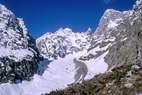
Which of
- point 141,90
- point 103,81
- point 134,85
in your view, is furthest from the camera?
point 103,81

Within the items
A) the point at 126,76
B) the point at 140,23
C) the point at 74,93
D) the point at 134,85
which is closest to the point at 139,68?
the point at 126,76

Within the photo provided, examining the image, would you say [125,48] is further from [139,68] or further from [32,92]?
[139,68]

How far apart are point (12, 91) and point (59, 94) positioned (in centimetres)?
17594

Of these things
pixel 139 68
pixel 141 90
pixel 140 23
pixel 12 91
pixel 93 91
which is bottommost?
pixel 141 90

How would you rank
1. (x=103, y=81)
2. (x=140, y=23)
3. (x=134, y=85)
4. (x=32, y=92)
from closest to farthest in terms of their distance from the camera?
(x=134, y=85) → (x=103, y=81) → (x=140, y=23) → (x=32, y=92)

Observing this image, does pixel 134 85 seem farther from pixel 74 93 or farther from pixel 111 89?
pixel 74 93

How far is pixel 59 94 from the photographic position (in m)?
15.5

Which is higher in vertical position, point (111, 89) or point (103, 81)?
point (103, 81)

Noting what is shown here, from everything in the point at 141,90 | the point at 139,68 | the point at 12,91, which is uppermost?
the point at 12,91

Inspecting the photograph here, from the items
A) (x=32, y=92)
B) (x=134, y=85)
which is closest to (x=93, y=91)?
(x=134, y=85)

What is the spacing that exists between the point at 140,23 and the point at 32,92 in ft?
265

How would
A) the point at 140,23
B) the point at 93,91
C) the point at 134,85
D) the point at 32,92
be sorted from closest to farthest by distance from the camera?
1. the point at 134,85
2. the point at 93,91
3. the point at 140,23
4. the point at 32,92

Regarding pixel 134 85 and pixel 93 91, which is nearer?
pixel 134 85

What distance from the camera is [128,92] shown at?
12375mm
